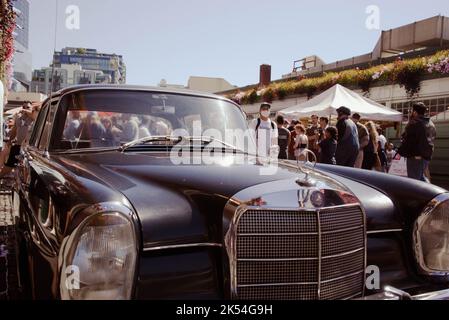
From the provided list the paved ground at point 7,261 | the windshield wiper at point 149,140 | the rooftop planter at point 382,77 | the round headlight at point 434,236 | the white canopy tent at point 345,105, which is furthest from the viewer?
the rooftop planter at point 382,77

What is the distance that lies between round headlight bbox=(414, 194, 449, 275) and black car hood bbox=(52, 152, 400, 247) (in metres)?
0.15

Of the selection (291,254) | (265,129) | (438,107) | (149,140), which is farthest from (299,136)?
(291,254)

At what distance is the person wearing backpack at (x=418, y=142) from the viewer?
285 inches

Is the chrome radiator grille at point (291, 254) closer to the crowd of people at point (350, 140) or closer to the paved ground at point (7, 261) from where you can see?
the paved ground at point (7, 261)

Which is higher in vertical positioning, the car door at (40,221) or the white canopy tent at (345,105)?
the white canopy tent at (345,105)

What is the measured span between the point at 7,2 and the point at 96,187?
259 inches

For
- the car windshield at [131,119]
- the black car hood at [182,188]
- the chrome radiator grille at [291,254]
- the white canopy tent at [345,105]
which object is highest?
the white canopy tent at [345,105]

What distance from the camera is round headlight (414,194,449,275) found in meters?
2.39

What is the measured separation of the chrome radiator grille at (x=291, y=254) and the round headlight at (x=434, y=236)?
599 millimetres

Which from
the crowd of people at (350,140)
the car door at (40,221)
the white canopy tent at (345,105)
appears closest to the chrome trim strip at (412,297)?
the car door at (40,221)

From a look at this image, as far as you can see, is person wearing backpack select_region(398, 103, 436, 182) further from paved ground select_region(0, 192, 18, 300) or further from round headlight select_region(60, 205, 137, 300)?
round headlight select_region(60, 205, 137, 300)

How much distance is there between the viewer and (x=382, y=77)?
523 inches

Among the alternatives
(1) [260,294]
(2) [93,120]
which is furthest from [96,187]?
(2) [93,120]
